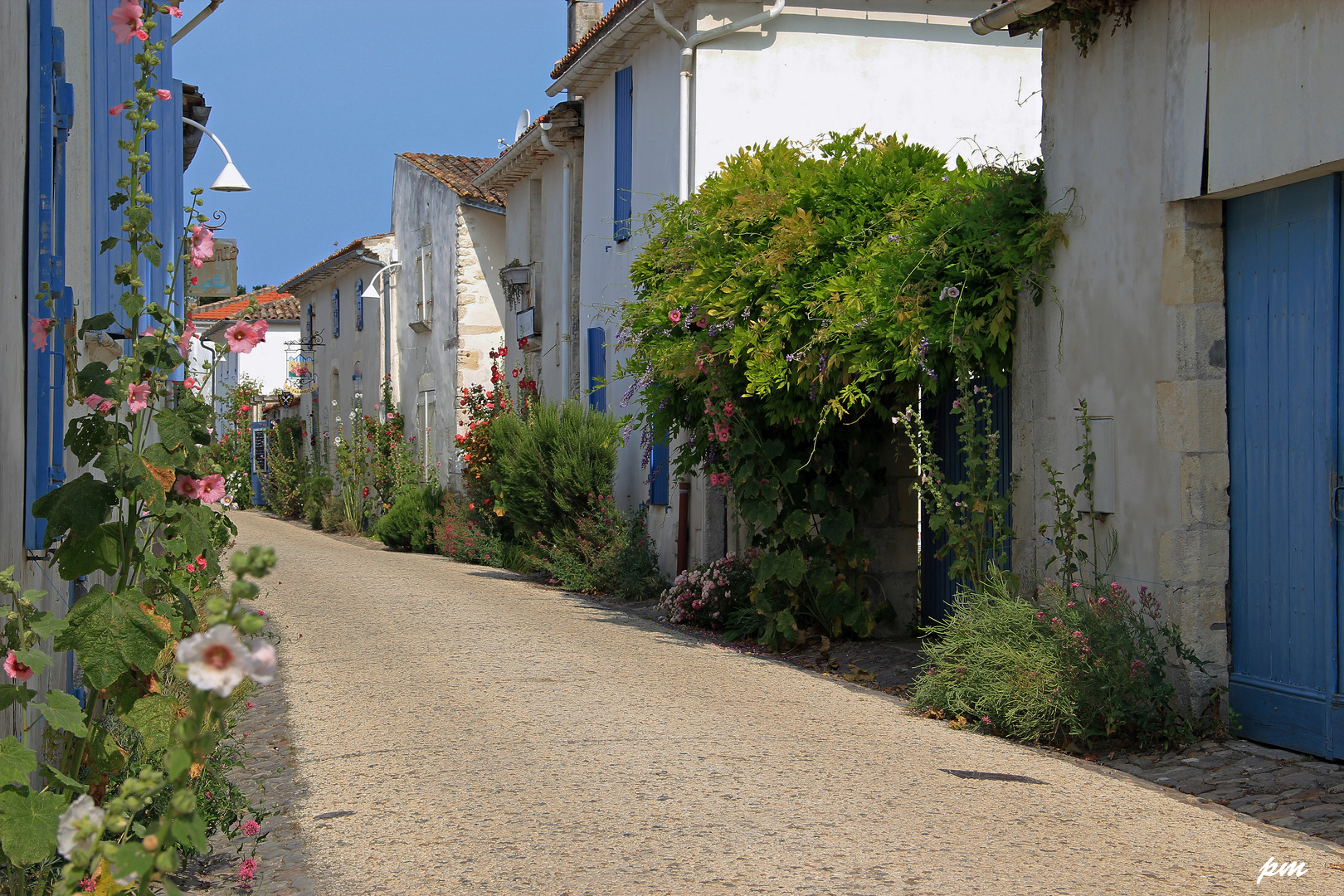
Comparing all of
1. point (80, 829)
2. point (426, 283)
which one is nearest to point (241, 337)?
point (80, 829)

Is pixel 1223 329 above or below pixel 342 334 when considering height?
below

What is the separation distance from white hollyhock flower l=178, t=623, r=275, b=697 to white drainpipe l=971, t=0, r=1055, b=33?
20.0 feet

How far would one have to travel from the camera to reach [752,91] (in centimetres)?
1204

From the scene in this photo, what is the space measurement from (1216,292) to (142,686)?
5.11 meters

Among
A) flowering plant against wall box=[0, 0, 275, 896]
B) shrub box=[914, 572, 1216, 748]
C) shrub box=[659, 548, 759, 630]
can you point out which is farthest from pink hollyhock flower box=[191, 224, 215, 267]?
shrub box=[659, 548, 759, 630]

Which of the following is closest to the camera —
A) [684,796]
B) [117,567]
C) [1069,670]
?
[117,567]

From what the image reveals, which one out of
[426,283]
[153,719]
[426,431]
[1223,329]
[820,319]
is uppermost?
[426,283]

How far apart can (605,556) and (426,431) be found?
10.2 metres

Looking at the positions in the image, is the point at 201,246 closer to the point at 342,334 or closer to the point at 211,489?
the point at 211,489

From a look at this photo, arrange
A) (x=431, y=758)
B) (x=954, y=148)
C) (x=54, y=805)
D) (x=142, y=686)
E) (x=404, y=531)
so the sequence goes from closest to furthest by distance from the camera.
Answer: (x=54, y=805), (x=142, y=686), (x=431, y=758), (x=954, y=148), (x=404, y=531)

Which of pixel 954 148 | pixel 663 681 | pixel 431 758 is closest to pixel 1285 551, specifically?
pixel 663 681

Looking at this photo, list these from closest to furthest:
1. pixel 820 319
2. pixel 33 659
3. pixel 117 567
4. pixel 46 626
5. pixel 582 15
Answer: pixel 33 659, pixel 46 626, pixel 117 567, pixel 820 319, pixel 582 15

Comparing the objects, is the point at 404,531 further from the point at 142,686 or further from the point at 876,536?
the point at 142,686

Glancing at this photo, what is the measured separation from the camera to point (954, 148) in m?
12.7
